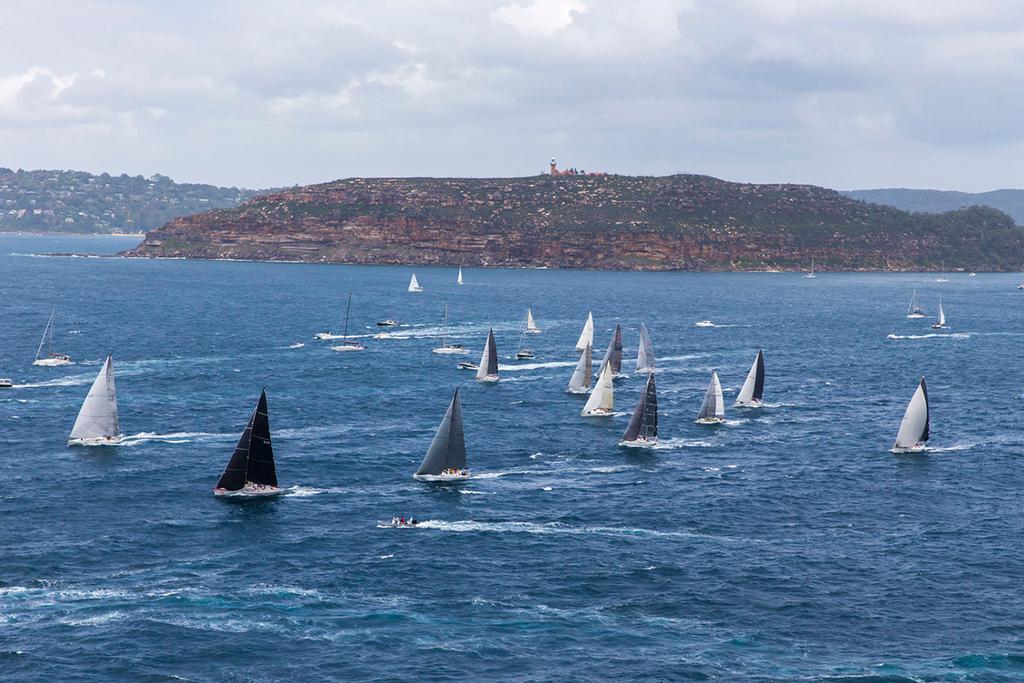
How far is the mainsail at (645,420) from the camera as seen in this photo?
9988 cm

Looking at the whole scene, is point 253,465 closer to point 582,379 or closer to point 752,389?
point 582,379

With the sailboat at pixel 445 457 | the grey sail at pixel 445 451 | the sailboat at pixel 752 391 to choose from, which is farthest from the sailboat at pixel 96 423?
the sailboat at pixel 752 391

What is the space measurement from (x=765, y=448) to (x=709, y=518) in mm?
24285

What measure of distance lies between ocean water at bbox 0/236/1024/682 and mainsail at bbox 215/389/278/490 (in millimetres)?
2112

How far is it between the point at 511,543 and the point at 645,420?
31523mm

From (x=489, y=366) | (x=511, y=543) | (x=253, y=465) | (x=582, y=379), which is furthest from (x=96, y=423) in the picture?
(x=582, y=379)

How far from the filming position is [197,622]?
58.2 meters

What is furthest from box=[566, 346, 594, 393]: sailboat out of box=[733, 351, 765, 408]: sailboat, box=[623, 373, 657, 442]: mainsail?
box=[623, 373, 657, 442]: mainsail

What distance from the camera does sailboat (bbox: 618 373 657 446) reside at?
9996 cm

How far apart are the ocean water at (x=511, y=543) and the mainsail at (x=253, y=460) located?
2.11 meters

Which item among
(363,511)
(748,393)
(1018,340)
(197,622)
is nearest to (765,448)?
(748,393)

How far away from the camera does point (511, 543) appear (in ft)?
237

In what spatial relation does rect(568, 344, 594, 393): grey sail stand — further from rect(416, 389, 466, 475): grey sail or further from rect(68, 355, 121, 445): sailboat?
rect(68, 355, 121, 445): sailboat

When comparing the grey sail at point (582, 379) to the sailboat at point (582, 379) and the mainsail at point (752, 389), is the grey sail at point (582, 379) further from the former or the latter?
the mainsail at point (752, 389)
